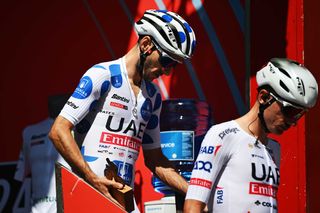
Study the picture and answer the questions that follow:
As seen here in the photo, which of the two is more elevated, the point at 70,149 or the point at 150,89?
the point at 150,89

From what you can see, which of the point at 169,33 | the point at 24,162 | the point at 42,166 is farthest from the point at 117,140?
the point at 24,162

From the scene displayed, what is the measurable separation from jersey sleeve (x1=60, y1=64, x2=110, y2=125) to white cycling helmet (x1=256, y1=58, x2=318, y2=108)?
971 mm

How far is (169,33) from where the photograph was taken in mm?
6445

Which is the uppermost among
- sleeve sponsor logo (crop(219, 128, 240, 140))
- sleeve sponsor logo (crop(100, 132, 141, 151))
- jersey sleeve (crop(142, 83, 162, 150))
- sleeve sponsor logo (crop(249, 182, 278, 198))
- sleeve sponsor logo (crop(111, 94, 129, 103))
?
sleeve sponsor logo (crop(111, 94, 129, 103))

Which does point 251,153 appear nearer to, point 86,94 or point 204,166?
point 204,166

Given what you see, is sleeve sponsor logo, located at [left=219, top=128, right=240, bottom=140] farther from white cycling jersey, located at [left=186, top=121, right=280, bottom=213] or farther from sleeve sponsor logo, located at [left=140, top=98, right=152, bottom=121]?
sleeve sponsor logo, located at [left=140, top=98, right=152, bottom=121]

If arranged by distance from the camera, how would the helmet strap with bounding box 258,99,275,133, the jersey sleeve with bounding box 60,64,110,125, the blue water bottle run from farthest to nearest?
the blue water bottle < the jersey sleeve with bounding box 60,64,110,125 < the helmet strap with bounding box 258,99,275,133

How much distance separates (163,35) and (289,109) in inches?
40.7

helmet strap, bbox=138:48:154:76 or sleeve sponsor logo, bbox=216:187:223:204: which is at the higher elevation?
helmet strap, bbox=138:48:154:76

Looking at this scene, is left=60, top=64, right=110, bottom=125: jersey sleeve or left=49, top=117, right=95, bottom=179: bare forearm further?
left=60, top=64, right=110, bottom=125: jersey sleeve

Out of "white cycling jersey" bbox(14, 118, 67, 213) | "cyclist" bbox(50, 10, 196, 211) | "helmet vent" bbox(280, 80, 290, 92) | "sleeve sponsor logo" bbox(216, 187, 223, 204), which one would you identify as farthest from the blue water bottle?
"sleeve sponsor logo" bbox(216, 187, 223, 204)

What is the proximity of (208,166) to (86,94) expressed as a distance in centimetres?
101

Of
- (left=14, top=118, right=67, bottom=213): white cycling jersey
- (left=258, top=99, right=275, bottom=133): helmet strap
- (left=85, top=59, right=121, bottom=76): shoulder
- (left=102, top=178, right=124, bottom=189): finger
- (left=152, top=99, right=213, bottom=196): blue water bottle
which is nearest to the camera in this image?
(left=258, top=99, right=275, bottom=133): helmet strap

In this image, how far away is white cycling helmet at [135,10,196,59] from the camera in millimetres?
6402
